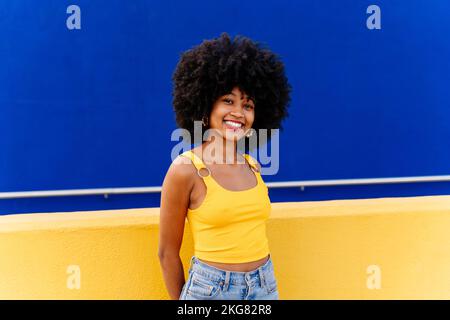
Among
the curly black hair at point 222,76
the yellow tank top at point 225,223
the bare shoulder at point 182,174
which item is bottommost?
the yellow tank top at point 225,223

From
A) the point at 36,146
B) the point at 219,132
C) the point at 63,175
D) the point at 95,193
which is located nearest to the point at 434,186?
the point at 219,132

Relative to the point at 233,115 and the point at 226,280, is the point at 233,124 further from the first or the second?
the point at 226,280

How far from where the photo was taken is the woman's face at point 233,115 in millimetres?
1383

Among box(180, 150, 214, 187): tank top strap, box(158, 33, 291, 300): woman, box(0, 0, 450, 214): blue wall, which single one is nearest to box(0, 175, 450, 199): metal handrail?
box(0, 0, 450, 214): blue wall

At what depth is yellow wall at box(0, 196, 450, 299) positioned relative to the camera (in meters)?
1.81

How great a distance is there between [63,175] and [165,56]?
83cm

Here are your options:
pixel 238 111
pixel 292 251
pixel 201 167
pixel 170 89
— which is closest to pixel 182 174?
pixel 201 167

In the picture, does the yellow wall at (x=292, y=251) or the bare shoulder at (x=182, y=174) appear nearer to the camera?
the bare shoulder at (x=182, y=174)

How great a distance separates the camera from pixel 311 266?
2.03 meters


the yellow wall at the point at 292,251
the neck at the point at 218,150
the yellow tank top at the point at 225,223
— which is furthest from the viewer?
the yellow wall at the point at 292,251

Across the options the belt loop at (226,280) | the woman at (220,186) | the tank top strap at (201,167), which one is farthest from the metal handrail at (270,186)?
the belt loop at (226,280)

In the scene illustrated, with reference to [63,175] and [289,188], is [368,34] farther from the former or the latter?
[63,175]

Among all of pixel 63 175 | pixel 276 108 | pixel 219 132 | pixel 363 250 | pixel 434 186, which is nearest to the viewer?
pixel 219 132

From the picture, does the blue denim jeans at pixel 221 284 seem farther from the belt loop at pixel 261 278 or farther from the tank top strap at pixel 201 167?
the tank top strap at pixel 201 167
